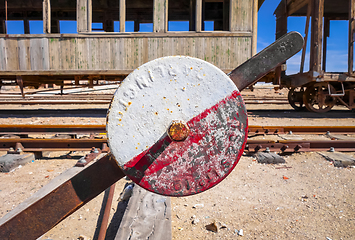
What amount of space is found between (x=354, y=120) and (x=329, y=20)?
789cm

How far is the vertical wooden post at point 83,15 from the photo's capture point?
777cm

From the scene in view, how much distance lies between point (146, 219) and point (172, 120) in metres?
1.33

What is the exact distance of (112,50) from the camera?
785 cm

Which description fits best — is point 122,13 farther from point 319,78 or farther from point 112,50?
point 319,78

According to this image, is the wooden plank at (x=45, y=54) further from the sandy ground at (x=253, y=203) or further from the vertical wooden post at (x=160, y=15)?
the sandy ground at (x=253, y=203)

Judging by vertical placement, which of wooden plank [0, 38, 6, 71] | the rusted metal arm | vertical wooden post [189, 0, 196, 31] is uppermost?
vertical wooden post [189, 0, 196, 31]

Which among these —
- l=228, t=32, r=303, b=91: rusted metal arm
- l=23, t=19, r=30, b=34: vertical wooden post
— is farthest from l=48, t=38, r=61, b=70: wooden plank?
l=228, t=32, r=303, b=91: rusted metal arm

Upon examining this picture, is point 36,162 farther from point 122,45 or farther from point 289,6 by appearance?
point 289,6

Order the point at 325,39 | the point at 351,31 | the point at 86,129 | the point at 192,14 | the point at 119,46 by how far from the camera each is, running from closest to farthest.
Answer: the point at 86,129
the point at 119,46
the point at 351,31
the point at 192,14
the point at 325,39

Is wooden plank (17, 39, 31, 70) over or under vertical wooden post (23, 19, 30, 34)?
under

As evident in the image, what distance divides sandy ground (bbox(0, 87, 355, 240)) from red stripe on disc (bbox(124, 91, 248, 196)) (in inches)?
45.7

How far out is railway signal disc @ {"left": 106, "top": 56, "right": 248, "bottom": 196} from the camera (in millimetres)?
1113

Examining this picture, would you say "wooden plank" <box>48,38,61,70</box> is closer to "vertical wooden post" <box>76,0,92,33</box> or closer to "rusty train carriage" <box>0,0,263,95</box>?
"rusty train carriage" <box>0,0,263,95</box>

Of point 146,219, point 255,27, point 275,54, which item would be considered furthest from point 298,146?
point 255,27
